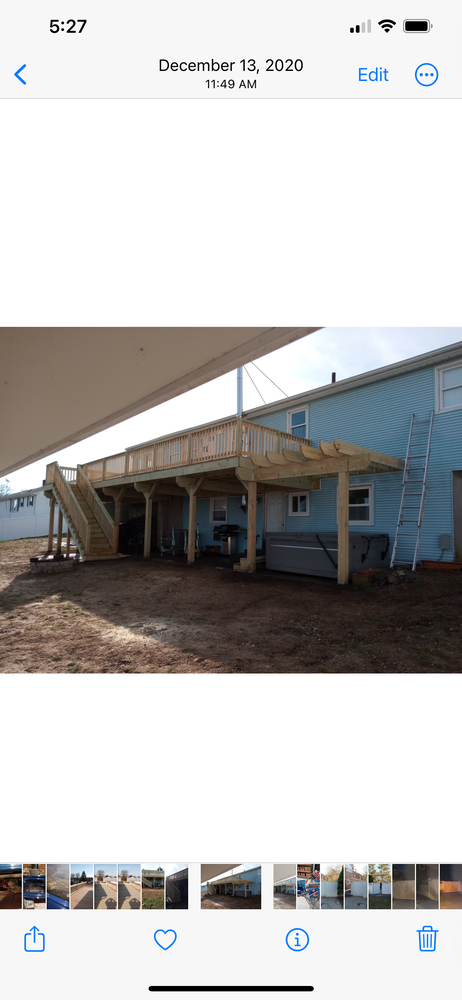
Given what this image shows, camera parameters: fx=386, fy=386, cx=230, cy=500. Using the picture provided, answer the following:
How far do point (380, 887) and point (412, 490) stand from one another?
838 centimetres

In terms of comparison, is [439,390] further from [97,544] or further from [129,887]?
[97,544]

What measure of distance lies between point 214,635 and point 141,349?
3999 millimetres

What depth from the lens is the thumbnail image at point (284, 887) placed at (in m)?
0.73

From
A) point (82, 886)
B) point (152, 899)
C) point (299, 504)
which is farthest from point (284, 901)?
point (299, 504)

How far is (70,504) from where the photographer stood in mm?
12008

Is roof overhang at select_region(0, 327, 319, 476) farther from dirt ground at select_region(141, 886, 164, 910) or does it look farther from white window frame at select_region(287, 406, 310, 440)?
white window frame at select_region(287, 406, 310, 440)

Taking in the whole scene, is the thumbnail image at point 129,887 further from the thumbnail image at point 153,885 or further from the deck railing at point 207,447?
the deck railing at point 207,447

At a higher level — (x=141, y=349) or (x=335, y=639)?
(x=141, y=349)

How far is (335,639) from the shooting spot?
4.43m

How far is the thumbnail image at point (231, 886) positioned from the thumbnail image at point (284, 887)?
32 mm

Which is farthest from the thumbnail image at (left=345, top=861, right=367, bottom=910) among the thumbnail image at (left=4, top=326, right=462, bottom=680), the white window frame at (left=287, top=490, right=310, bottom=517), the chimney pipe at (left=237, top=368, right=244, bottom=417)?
the chimney pipe at (left=237, top=368, right=244, bottom=417)
